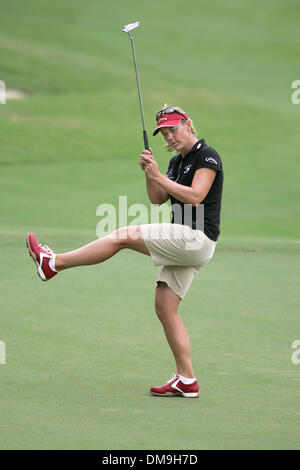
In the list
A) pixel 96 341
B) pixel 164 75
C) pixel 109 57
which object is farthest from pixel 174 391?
pixel 109 57

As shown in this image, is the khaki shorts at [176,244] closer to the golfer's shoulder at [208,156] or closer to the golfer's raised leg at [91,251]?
the golfer's raised leg at [91,251]

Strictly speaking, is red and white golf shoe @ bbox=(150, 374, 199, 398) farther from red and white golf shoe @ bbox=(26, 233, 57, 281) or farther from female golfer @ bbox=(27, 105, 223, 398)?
red and white golf shoe @ bbox=(26, 233, 57, 281)

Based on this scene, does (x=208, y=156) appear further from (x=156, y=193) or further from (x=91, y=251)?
(x=91, y=251)

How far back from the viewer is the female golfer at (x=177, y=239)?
527 centimetres

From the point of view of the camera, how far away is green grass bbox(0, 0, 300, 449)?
486cm

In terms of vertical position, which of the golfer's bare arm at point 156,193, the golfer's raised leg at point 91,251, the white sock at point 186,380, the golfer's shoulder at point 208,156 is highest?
the golfer's bare arm at point 156,193

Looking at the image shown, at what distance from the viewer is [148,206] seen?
58.3 ft

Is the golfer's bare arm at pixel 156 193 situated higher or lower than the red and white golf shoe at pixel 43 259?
higher

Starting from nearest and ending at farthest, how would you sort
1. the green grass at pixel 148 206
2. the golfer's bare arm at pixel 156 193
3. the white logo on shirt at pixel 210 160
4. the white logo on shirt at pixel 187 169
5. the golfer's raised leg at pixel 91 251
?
the green grass at pixel 148 206 → the golfer's raised leg at pixel 91 251 → the white logo on shirt at pixel 210 160 → the white logo on shirt at pixel 187 169 → the golfer's bare arm at pixel 156 193

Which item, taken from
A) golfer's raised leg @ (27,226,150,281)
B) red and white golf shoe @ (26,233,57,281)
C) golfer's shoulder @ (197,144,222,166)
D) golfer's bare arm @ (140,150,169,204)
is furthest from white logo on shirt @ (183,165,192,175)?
red and white golf shoe @ (26,233,57,281)

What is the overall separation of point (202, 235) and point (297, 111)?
2162 cm

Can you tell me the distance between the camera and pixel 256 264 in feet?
34.6

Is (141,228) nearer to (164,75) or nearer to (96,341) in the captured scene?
(96,341)

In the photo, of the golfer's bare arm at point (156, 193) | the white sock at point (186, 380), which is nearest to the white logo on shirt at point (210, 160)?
the golfer's bare arm at point (156, 193)
